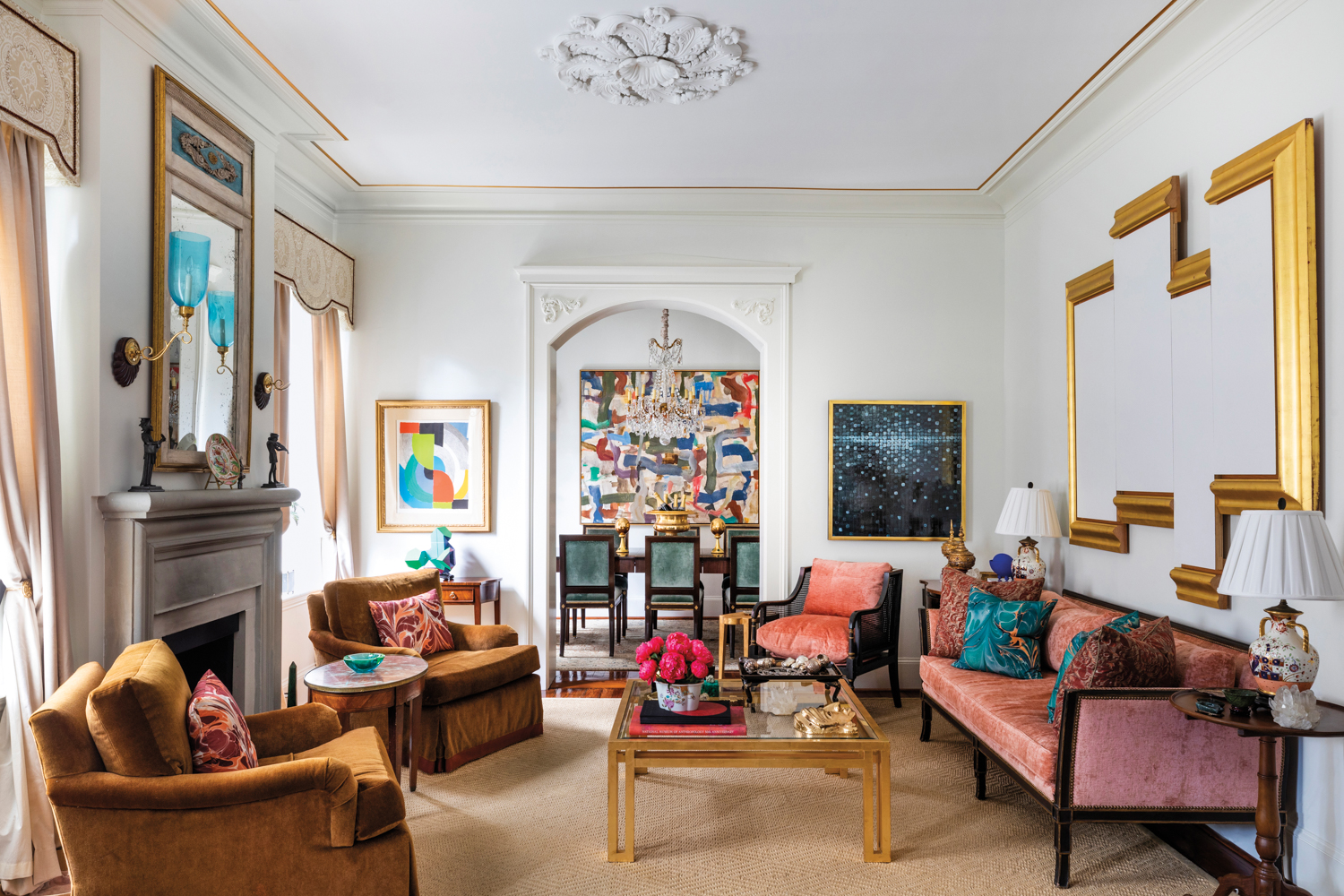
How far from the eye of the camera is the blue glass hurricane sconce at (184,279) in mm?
3090

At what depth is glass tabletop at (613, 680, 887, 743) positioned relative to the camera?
3.04 m

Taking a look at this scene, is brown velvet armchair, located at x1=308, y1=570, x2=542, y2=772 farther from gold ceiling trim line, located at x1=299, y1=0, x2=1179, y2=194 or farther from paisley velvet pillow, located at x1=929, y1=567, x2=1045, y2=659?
gold ceiling trim line, located at x1=299, y1=0, x2=1179, y2=194

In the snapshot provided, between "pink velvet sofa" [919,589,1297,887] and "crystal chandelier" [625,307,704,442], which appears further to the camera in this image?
"crystal chandelier" [625,307,704,442]

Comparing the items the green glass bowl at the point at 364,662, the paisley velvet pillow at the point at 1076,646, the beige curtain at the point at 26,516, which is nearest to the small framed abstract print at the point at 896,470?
the paisley velvet pillow at the point at 1076,646

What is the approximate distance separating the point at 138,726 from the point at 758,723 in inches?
81.6

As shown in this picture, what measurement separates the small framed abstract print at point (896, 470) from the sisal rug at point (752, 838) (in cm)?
169

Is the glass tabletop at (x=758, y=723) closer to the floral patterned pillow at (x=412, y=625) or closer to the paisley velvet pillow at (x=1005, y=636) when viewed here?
the paisley velvet pillow at (x=1005, y=636)

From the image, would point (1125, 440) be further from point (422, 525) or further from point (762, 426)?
point (422, 525)

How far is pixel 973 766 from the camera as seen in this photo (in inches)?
151

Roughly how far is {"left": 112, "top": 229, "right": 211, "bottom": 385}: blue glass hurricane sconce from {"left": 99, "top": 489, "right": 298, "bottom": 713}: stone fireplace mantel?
510 millimetres

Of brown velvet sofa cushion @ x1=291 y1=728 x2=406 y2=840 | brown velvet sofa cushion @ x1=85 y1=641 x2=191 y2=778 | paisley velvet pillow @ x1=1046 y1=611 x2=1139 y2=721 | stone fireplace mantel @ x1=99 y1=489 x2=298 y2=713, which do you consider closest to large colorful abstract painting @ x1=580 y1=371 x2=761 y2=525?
stone fireplace mantel @ x1=99 y1=489 x2=298 y2=713

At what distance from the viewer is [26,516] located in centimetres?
262

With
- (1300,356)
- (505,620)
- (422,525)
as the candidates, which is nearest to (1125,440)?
(1300,356)

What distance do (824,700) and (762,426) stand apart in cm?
235
